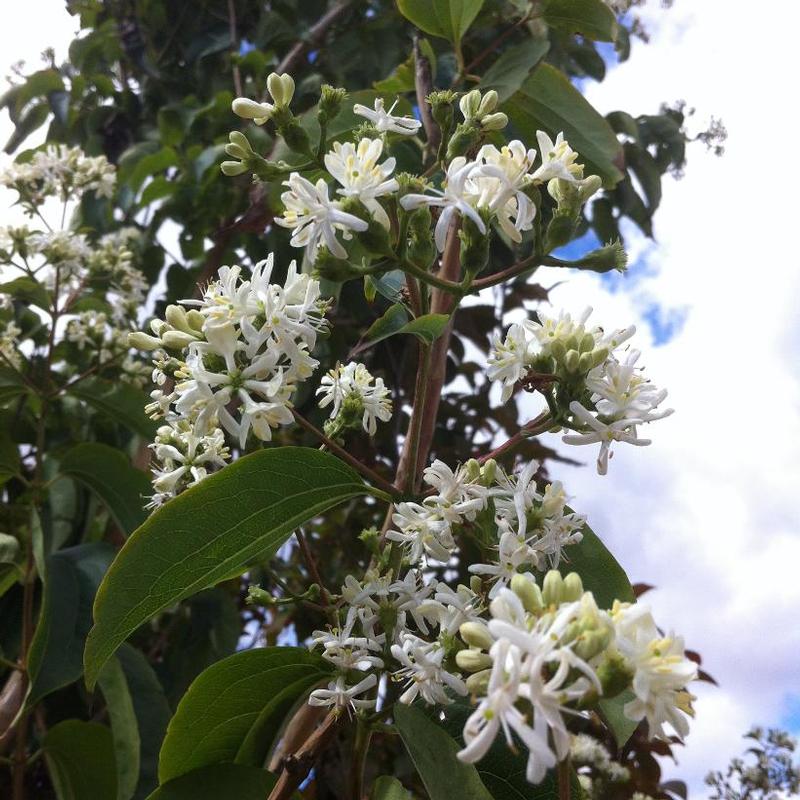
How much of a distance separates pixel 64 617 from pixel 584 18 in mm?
1268

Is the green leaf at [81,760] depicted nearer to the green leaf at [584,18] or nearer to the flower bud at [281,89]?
the flower bud at [281,89]

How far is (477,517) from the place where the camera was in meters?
0.77

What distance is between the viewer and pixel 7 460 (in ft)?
5.34

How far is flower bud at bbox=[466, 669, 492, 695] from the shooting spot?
1.72 feet

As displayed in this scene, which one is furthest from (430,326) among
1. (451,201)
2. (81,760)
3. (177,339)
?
(81,760)

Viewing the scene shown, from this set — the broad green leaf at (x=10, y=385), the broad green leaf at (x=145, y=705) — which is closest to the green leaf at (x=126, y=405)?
the broad green leaf at (x=10, y=385)

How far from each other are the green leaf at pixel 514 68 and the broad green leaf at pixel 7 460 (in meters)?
1.09

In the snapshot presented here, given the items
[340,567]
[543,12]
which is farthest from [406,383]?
[543,12]

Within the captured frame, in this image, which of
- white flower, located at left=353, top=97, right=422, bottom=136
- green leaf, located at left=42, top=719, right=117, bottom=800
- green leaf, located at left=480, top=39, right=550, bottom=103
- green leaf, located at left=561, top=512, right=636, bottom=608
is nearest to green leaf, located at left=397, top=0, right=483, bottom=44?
green leaf, located at left=480, top=39, right=550, bottom=103

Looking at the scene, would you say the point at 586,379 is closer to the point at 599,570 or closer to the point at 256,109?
the point at 599,570

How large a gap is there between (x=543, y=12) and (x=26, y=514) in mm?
1522

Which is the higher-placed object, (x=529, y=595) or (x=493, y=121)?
(x=493, y=121)

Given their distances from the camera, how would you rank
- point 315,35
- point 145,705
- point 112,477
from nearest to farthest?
point 145,705
point 112,477
point 315,35

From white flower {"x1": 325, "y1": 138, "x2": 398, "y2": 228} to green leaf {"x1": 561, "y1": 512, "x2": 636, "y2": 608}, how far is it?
0.37m
